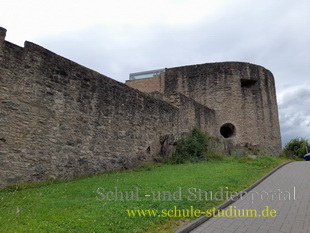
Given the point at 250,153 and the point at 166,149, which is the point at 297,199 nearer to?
the point at 166,149

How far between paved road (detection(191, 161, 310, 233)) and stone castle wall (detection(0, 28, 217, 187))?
16.9ft

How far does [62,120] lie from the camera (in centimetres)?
807

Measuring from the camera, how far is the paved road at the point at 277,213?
13.2ft

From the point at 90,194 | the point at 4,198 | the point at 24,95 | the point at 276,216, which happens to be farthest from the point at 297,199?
the point at 24,95

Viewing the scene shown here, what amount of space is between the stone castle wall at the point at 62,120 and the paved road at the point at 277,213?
16.9ft

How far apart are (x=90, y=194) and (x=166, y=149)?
7.48 meters

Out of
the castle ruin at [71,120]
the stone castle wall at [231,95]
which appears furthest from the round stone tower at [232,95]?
the castle ruin at [71,120]

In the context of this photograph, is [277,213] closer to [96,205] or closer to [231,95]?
[96,205]

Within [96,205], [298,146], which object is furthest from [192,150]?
[298,146]

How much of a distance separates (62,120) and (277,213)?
6478 mm

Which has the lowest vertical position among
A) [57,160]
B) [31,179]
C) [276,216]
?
[276,216]

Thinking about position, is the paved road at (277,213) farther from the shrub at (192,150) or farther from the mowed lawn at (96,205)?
the shrub at (192,150)

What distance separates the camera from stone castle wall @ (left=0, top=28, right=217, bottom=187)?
673 centimetres

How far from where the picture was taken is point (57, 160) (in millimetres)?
7715
